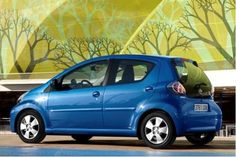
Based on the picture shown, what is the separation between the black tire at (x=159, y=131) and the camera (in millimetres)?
7848

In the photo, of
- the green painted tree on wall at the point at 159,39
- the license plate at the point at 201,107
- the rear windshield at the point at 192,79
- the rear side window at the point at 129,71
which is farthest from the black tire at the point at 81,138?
the green painted tree on wall at the point at 159,39

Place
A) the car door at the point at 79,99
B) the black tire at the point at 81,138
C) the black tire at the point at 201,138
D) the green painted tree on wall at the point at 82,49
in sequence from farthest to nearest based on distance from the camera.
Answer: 1. the green painted tree on wall at the point at 82,49
2. the black tire at the point at 81,138
3. the black tire at the point at 201,138
4. the car door at the point at 79,99

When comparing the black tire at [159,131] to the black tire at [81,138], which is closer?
the black tire at [159,131]

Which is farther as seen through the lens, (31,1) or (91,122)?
(31,1)

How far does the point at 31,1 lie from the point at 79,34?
5.67 meters

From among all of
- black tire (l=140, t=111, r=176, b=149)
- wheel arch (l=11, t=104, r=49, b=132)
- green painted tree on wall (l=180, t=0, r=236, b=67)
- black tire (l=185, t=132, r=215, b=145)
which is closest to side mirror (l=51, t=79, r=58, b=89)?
wheel arch (l=11, t=104, r=49, b=132)

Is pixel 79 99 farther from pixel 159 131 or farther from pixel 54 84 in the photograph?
pixel 159 131

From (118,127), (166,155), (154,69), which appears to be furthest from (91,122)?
(166,155)

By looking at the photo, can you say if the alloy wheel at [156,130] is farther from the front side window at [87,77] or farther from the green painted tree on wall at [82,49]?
the green painted tree on wall at [82,49]

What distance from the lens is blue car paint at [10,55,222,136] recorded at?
7.92 meters

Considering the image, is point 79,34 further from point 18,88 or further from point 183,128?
point 183,128

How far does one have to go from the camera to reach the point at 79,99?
8594mm

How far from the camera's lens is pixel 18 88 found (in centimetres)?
5359

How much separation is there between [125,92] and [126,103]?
16 centimetres
